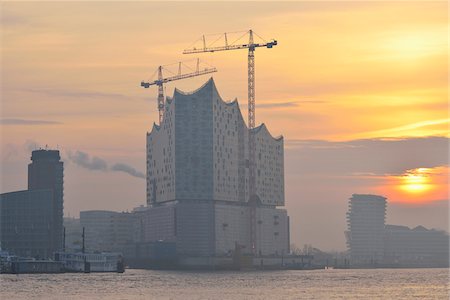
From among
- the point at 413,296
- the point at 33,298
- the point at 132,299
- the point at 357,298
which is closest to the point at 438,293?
the point at 413,296

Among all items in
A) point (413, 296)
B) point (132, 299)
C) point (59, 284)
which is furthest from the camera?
point (59, 284)

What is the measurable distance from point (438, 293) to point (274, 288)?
29292 millimetres

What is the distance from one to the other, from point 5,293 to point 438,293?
65.1m

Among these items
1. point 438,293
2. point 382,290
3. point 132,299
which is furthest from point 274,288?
point 132,299

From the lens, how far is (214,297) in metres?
155

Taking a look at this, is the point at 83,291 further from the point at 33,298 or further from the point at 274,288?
the point at 274,288

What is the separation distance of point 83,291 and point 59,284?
2725 cm

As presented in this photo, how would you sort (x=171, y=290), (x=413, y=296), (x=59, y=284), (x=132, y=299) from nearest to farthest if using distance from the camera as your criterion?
(x=132, y=299) → (x=413, y=296) → (x=171, y=290) → (x=59, y=284)

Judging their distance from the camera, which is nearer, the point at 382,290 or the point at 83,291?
the point at 83,291

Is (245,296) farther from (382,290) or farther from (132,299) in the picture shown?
(382,290)

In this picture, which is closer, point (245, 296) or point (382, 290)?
point (245, 296)

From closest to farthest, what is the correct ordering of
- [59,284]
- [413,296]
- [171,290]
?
1. [413,296]
2. [171,290]
3. [59,284]

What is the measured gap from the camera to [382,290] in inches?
7293

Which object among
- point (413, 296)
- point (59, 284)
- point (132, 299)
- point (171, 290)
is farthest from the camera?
point (59, 284)
